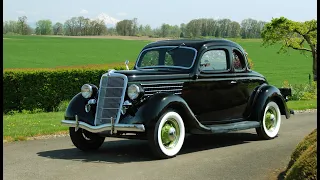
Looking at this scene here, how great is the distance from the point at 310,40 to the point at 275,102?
61.2 ft

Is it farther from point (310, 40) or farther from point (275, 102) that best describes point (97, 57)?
point (275, 102)

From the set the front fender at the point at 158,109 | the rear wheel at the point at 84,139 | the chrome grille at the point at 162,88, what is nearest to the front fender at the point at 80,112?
the rear wheel at the point at 84,139

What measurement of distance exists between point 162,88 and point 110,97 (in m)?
0.91

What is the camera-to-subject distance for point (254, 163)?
306 inches

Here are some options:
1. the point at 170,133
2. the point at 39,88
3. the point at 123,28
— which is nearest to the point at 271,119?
the point at 170,133

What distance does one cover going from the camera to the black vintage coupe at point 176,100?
8281 mm

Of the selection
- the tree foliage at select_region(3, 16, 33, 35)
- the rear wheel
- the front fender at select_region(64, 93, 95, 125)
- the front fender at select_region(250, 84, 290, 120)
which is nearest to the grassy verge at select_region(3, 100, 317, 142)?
the rear wheel

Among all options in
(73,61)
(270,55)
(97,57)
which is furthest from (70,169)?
(270,55)

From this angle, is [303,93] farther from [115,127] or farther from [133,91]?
[115,127]

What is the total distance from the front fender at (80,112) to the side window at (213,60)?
2252 millimetres

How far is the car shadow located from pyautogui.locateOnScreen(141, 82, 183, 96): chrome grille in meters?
1.07

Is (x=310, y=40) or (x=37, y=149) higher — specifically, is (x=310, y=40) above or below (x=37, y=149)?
above

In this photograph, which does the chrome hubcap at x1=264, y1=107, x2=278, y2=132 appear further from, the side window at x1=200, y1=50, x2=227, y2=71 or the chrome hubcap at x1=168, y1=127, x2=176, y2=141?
the chrome hubcap at x1=168, y1=127, x2=176, y2=141

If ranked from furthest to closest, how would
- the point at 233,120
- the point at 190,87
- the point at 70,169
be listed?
1. the point at 233,120
2. the point at 190,87
3. the point at 70,169
